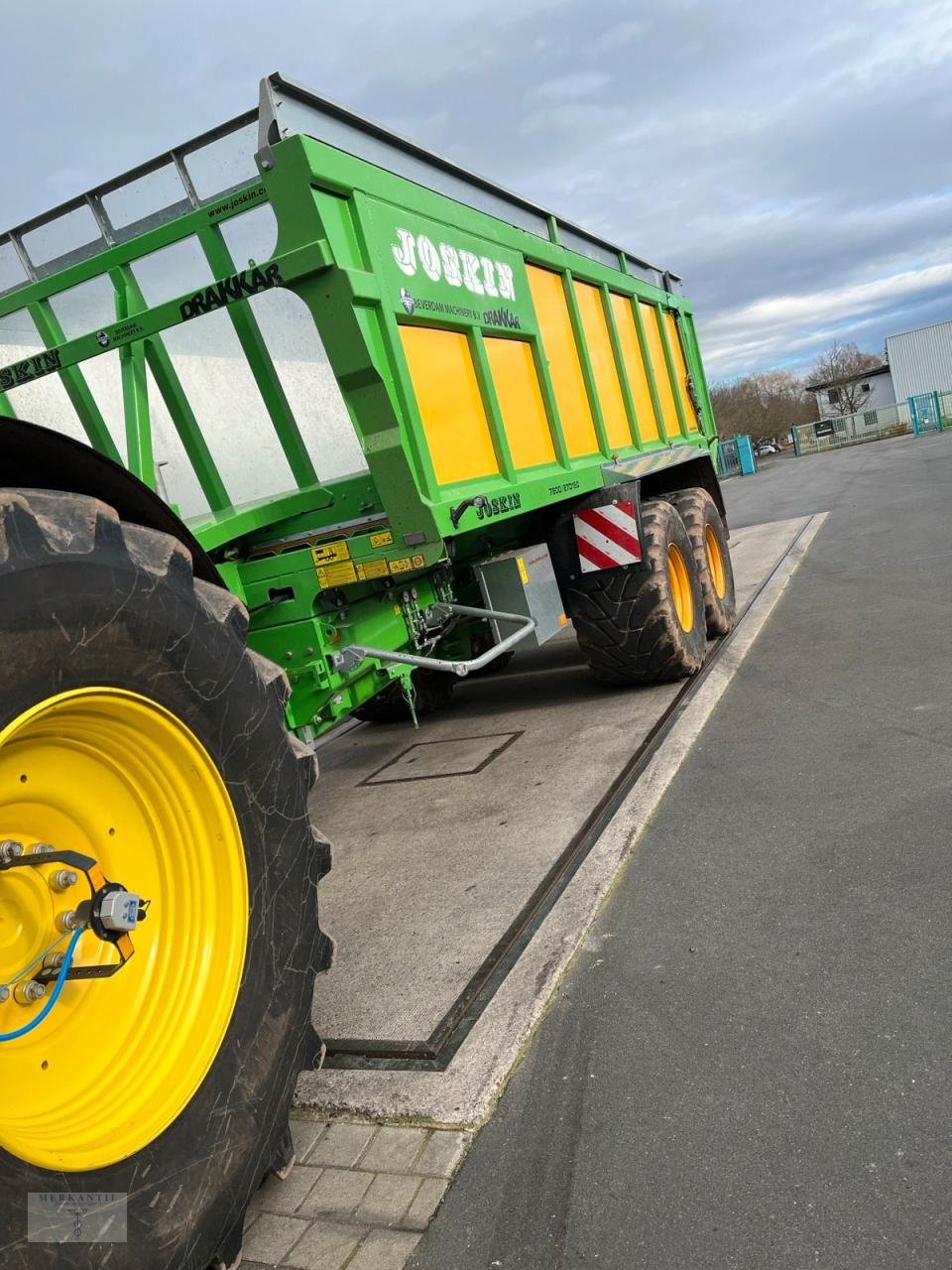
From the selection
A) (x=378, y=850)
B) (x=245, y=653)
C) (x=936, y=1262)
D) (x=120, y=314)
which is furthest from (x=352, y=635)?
(x=936, y=1262)

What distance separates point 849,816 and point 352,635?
90.7 inches

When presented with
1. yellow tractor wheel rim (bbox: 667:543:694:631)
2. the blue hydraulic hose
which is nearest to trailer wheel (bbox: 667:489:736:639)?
yellow tractor wheel rim (bbox: 667:543:694:631)

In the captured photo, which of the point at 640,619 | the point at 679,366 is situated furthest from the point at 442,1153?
the point at 679,366

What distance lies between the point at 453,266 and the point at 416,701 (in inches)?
141

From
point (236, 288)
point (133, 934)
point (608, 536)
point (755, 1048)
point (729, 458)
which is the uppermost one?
point (236, 288)

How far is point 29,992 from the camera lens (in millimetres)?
1998

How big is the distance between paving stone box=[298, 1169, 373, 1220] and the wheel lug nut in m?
0.99

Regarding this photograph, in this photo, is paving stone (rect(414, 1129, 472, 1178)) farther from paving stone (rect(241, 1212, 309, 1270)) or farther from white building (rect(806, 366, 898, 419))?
white building (rect(806, 366, 898, 419))

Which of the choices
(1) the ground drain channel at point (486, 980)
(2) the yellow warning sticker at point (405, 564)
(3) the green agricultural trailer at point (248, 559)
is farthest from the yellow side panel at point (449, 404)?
(1) the ground drain channel at point (486, 980)

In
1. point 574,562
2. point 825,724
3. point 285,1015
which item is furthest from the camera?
point 574,562

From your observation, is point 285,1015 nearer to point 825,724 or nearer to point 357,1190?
point 357,1190

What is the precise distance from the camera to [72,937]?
2.05m

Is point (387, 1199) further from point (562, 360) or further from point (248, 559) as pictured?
point (562, 360)

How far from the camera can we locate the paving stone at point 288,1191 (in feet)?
8.48
